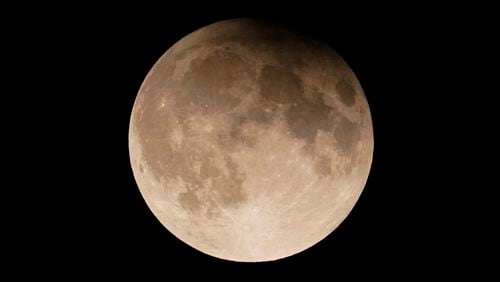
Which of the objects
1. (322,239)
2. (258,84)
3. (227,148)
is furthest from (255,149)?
(322,239)

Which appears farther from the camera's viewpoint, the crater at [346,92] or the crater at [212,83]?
the crater at [346,92]

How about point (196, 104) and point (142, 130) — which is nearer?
point (196, 104)

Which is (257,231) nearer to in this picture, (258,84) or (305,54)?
(258,84)

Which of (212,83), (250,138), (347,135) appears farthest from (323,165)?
(212,83)

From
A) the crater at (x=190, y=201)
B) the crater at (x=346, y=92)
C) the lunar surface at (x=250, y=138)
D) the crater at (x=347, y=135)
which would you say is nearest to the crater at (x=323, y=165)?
the lunar surface at (x=250, y=138)

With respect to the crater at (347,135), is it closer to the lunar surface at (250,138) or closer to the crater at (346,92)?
the lunar surface at (250,138)

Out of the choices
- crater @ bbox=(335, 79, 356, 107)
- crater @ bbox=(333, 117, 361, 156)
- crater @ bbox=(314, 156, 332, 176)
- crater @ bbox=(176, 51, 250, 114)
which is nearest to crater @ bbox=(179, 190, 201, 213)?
crater @ bbox=(176, 51, 250, 114)
